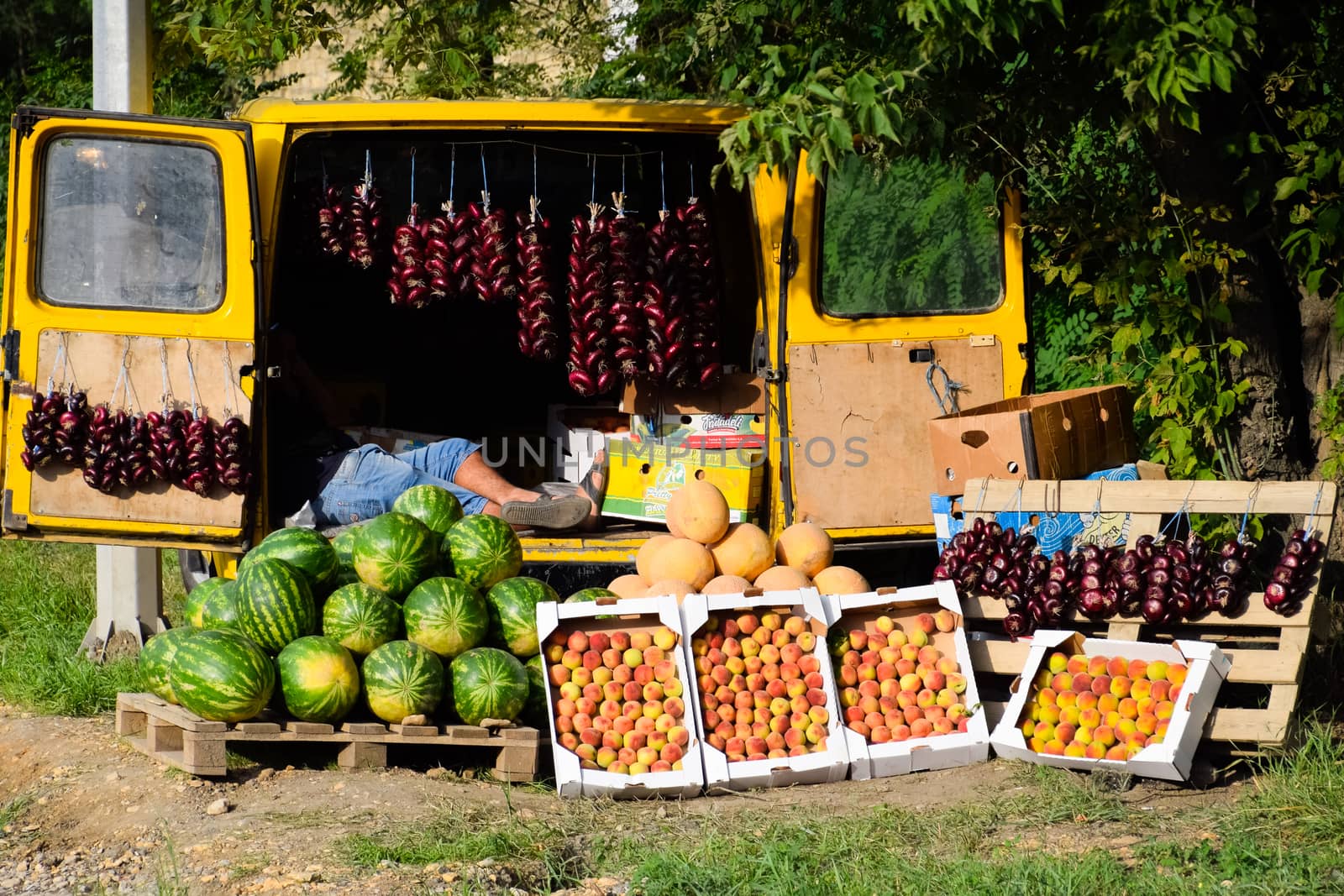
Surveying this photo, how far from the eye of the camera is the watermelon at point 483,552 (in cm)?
Result: 581

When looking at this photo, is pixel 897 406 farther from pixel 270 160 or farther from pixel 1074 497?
pixel 270 160

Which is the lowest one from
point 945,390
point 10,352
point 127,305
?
point 945,390

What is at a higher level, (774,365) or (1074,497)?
(774,365)

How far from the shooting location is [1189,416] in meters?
6.54

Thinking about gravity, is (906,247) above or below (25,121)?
below

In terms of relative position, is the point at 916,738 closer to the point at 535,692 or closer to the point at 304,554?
the point at 535,692

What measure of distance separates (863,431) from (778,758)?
1931mm

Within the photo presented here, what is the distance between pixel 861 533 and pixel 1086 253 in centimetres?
178

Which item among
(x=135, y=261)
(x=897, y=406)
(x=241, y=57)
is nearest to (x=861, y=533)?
(x=897, y=406)

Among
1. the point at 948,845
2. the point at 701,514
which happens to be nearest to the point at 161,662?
the point at 701,514

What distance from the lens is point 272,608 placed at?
534 cm

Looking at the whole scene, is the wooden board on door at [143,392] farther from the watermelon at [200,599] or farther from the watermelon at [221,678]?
the watermelon at [221,678]

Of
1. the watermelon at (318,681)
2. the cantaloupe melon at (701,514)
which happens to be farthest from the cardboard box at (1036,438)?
the watermelon at (318,681)

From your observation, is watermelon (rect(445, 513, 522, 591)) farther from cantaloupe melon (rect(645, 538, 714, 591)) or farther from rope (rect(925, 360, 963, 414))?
rope (rect(925, 360, 963, 414))
